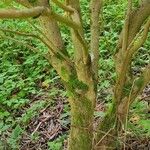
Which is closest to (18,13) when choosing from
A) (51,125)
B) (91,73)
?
(91,73)

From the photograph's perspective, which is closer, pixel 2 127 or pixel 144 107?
pixel 144 107

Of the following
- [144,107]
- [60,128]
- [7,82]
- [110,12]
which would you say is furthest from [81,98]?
[110,12]

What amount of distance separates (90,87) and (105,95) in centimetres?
127

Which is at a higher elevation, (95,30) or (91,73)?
(95,30)

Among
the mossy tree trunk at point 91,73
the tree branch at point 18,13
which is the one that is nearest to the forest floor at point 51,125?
the mossy tree trunk at point 91,73

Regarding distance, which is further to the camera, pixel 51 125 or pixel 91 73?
pixel 51 125

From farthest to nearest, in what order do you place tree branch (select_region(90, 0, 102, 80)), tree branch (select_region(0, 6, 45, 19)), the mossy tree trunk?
1. tree branch (select_region(90, 0, 102, 80))
2. the mossy tree trunk
3. tree branch (select_region(0, 6, 45, 19))

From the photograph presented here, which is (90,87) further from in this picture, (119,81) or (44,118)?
(44,118)

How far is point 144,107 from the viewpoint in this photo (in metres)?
2.80

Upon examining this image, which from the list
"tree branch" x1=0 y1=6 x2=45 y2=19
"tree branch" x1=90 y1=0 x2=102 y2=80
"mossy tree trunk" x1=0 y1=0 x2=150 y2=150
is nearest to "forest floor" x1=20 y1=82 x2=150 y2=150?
"mossy tree trunk" x1=0 y1=0 x2=150 y2=150

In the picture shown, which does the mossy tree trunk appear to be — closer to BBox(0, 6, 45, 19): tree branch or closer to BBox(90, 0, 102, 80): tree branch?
BBox(90, 0, 102, 80): tree branch

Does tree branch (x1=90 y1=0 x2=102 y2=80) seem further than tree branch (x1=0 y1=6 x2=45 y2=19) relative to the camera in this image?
Yes

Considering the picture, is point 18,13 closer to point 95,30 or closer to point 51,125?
point 95,30

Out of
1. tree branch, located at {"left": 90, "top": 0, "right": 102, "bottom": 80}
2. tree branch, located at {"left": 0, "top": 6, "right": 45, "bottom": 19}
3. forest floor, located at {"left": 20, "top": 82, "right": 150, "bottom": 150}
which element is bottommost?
forest floor, located at {"left": 20, "top": 82, "right": 150, "bottom": 150}
